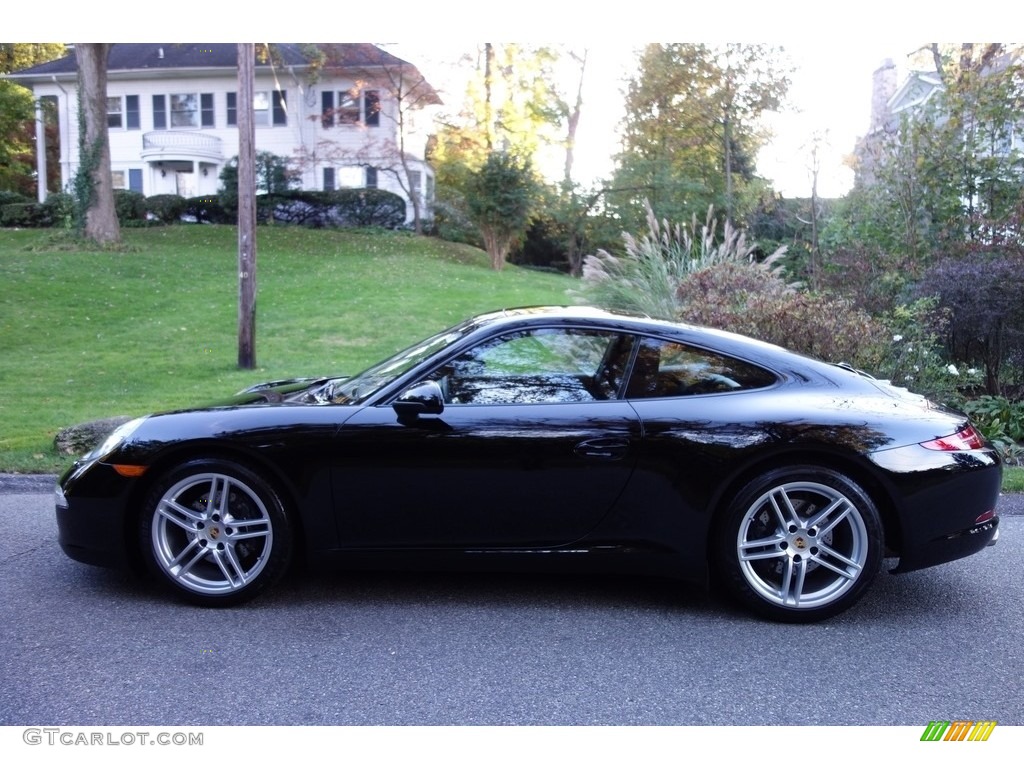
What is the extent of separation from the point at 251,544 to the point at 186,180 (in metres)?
35.1

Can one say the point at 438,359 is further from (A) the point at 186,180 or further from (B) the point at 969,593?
(A) the point at 186,180

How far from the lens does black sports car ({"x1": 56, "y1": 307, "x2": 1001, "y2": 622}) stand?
12.8 feet

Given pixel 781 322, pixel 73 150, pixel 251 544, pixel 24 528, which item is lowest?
pixel 24 528

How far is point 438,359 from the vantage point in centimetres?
409

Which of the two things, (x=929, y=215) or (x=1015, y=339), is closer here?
(x=1015, y=339)

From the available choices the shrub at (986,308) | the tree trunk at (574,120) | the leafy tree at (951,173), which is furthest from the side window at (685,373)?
the tree trunk at (574,120)

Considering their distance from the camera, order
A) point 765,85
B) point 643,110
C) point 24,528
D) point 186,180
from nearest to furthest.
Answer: point 24,528
point 765,85
point 643,110
point 186,180

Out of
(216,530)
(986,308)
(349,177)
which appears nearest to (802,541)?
(216,530)

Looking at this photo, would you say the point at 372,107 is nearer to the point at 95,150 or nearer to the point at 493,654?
the point at 95,150

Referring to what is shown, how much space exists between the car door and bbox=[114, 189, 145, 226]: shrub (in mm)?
29183

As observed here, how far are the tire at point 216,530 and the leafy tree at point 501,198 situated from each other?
72.3 ft

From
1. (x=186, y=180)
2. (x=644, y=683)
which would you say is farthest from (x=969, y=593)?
(x=186, y=180)

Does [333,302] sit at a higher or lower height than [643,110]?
lower

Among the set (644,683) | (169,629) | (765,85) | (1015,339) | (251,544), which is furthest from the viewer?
(765,85)
